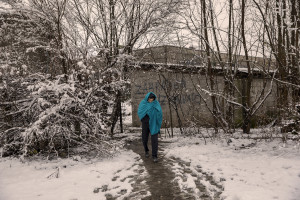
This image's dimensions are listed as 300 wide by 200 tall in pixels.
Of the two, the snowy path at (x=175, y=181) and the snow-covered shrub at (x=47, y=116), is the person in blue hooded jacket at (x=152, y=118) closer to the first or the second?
the snowy path at (x=175, y=181)

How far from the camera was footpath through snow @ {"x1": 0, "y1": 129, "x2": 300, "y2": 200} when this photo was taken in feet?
11.6

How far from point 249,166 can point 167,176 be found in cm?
163

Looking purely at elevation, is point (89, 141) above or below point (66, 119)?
below

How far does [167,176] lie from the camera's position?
445 centimetres

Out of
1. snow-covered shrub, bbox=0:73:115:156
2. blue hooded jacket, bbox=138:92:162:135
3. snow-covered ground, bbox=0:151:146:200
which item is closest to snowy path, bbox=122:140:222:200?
snow-covered ground, bbox=0:151:146:200

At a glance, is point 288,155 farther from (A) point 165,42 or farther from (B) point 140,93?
(B) point 140,93

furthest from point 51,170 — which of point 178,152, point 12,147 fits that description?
point 178,152

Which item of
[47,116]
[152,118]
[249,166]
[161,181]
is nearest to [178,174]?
[161,181]

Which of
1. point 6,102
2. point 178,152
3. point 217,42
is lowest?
point 178,152

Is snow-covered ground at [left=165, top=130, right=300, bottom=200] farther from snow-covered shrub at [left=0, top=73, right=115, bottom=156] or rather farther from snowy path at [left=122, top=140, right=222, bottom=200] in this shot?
snow-covered shrub at [left=0, top=73, right=115, bottom=156]

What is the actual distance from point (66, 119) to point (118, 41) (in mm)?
4547

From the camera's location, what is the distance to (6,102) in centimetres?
546

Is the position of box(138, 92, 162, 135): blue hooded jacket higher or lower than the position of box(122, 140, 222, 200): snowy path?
higher

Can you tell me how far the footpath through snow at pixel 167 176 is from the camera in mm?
3539
